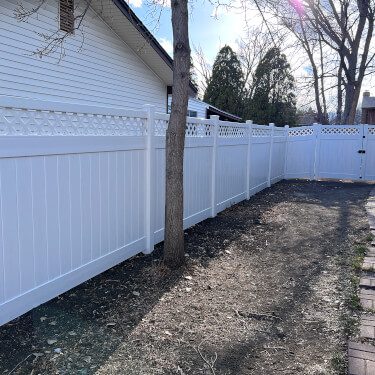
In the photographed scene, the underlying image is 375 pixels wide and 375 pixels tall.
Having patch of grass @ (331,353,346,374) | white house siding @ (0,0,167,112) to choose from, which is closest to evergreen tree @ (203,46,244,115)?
white house siding @ (0,0,167,112)

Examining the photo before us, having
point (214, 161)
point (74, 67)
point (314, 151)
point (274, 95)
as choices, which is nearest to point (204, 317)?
point (214, 161)

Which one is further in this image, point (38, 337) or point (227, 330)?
point (227, 330)

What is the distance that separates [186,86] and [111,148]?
109 centimetres

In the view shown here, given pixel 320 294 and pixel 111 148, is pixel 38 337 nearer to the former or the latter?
pixel 111 148

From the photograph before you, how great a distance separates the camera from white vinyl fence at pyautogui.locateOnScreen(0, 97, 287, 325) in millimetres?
2643

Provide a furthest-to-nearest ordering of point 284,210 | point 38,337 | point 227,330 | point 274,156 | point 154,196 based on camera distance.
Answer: point 274,156 → point 284,210 → point 154,196 → point 227,330 → point 38,337

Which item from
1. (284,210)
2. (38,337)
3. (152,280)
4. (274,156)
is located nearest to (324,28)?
(274,156)

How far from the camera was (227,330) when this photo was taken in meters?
2.82

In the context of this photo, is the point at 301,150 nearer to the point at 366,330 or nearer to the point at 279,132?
the point at 279,132

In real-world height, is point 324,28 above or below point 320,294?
above

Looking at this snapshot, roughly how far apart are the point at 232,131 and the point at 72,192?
4463 mm

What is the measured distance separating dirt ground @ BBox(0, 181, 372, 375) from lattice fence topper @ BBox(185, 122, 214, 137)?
1.66 meters

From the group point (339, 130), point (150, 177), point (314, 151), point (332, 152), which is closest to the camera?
point (150, 177)

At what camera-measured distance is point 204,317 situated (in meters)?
3.02
